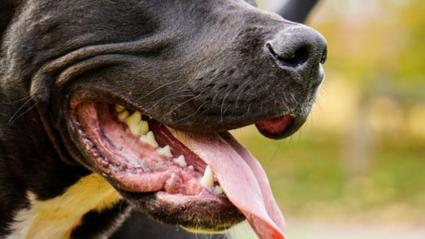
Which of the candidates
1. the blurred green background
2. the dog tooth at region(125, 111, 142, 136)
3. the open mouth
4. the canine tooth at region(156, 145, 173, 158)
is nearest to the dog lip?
the open mouth

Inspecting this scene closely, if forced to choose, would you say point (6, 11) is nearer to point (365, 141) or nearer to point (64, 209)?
point (64, 209)

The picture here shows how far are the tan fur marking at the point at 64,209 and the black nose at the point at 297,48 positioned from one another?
0.96m

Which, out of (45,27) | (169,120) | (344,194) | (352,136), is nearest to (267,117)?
(169,120)

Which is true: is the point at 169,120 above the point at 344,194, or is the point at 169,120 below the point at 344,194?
above

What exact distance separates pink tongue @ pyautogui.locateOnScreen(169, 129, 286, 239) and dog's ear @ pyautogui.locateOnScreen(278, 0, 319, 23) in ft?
4.51

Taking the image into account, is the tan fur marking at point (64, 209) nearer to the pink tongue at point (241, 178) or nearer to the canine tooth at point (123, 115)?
the canine tooth at point (123, 115)

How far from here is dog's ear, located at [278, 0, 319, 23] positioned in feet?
15.8

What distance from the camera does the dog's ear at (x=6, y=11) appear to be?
12.1 feet

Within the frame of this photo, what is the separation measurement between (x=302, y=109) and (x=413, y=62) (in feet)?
56.7

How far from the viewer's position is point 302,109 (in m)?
3.41

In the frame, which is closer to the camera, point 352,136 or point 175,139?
point 175,139

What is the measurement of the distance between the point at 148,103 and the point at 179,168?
→ 10.5 inches

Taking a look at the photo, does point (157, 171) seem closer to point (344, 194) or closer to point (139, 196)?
point (139, 196)

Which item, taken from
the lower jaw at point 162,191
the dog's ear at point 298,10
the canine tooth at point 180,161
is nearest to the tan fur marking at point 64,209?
the lower jaw at point 162,191
